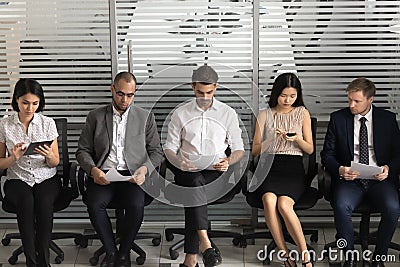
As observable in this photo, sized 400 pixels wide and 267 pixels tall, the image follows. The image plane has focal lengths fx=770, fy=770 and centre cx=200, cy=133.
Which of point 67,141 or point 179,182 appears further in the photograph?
point 67,141

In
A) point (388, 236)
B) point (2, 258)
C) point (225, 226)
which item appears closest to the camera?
point (388, 236)

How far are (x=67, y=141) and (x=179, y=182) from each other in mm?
882

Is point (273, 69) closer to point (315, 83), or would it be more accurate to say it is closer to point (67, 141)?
point (315, 83)

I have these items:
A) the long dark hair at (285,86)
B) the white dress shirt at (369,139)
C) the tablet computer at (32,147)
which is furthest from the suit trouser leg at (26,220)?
the white dress shirt at (369,139)

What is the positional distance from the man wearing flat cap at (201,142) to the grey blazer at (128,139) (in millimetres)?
110

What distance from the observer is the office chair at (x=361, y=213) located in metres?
4.52

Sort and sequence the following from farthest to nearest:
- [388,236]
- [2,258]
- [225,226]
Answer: [225,226] → [2,258] → [388,236]

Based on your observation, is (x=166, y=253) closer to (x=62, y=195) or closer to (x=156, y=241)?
(x=156, y=241)

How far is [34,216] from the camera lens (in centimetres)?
455

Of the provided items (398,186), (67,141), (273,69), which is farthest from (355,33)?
(67,141)

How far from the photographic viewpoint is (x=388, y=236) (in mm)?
4457

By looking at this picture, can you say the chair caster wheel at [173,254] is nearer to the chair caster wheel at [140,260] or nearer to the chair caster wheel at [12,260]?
the chair caster wheel at [140,260]

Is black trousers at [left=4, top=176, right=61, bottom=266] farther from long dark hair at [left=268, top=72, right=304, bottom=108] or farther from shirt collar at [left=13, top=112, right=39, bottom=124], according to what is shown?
long dark hair at [left=268, top=72, right=304, bottom=108]

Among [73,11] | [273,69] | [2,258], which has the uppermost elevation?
[73,11]
